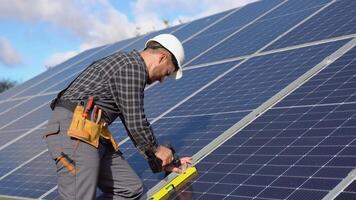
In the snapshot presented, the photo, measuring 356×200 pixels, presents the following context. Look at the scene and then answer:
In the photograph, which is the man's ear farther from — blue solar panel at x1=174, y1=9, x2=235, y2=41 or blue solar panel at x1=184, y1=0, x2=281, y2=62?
blue solar panel at x1=174, y1=9, x2=235, y2=41

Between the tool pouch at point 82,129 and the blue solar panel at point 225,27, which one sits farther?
the blue solar panel at point 225,27

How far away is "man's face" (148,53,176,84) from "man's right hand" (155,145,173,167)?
0.60m

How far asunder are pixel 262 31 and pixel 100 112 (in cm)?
504

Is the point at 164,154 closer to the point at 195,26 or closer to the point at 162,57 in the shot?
the point at 162,57

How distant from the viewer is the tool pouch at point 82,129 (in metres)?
4.70

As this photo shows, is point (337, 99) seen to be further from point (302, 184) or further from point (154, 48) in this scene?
point (154, 48)

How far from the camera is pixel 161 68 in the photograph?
192 inches

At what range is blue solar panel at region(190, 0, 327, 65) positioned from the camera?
28.6 feet

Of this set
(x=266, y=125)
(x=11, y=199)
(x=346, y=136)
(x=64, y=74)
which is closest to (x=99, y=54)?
(x=64, y=74)

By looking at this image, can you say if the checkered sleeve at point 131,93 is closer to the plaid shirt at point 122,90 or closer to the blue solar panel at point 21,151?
the plaid shirt at point 122,90

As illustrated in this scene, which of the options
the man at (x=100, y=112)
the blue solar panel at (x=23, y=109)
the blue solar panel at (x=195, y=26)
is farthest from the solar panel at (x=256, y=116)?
the blue solar panel at (x=195, y=26)

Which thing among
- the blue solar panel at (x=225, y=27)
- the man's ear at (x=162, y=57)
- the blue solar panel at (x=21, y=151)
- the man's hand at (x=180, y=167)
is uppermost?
the man's ear at (x=162, y=57)

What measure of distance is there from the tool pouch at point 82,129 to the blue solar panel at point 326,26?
12.6ft

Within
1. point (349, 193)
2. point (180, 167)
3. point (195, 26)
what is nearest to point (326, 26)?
point (180, 167)
